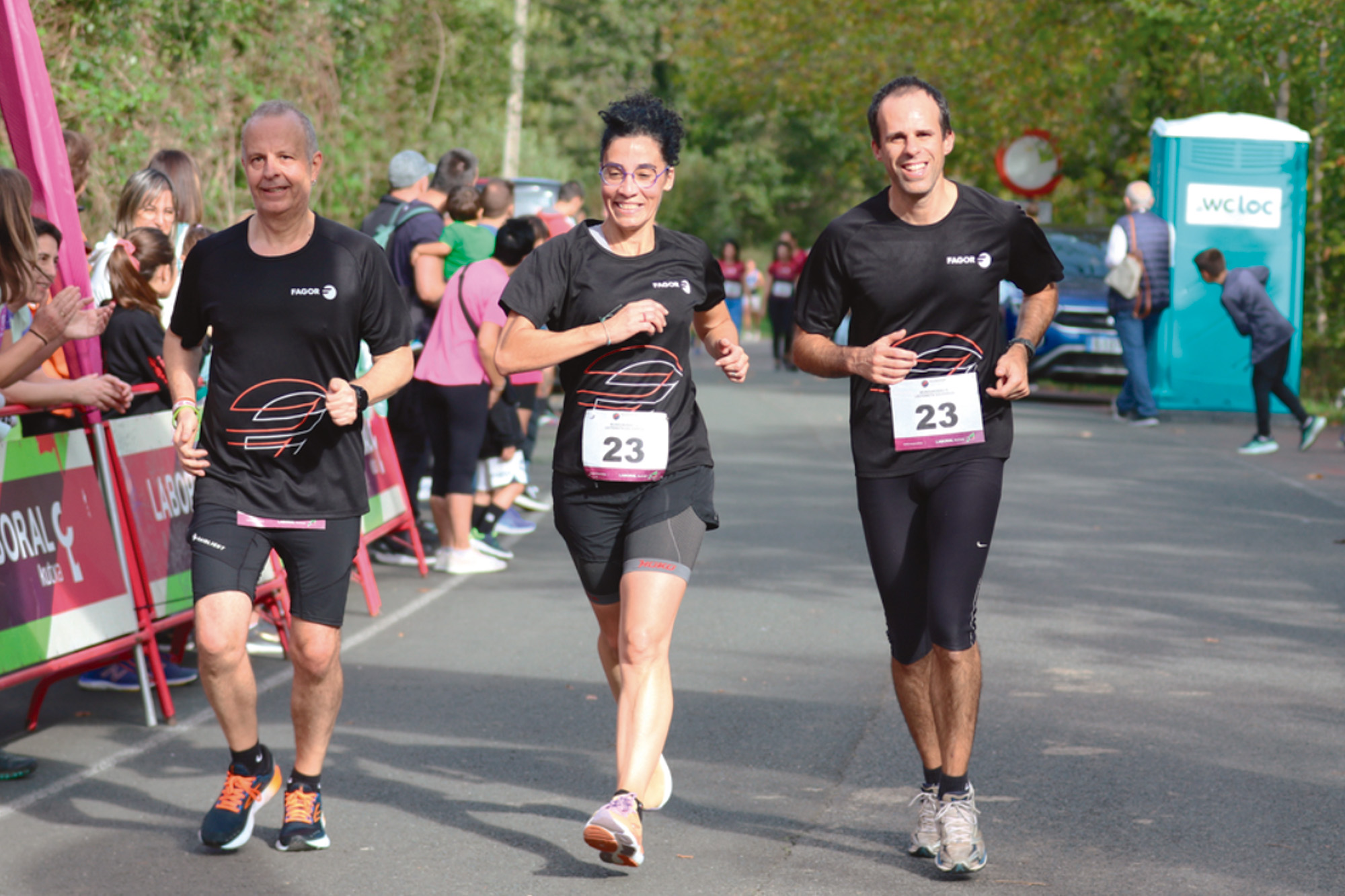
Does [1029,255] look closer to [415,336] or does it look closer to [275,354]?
[275,354]

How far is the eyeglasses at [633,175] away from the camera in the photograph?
186 inches

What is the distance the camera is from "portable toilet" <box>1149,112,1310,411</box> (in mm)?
17750

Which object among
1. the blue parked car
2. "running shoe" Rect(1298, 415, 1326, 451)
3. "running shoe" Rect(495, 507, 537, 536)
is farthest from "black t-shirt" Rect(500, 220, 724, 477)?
the blue parked car

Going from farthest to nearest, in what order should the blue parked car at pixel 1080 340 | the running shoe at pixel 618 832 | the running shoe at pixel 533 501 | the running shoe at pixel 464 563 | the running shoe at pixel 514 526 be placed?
the blue parked car at pixel 1080 340 → the running shoe at pixel 533 501 → the running shoe at pixel 514 526 → the running shoe at pixel 464 563 → the running shoe at pixel 618 832

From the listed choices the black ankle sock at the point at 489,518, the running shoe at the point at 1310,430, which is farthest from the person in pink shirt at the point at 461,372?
the running shoe at the point at 1310,430

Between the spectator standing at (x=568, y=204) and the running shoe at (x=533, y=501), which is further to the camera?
the spectator standing at (x=568, y=204)

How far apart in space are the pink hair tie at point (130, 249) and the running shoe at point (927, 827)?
403cm

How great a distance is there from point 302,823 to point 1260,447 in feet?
38.8

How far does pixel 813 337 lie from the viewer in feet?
16.3

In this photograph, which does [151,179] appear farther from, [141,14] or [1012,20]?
[1012,20]

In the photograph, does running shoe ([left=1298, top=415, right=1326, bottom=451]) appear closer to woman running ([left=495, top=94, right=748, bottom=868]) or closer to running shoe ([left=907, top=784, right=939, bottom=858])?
running shoe ([left=907, top=784, right=939, bottom=858])

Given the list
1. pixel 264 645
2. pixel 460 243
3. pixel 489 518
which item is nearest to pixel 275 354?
pixel 264 645

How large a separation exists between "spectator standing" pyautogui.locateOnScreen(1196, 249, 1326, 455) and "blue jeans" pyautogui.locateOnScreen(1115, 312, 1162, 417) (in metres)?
1.53

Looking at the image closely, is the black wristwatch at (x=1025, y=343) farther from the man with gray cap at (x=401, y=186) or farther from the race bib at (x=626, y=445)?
the man with gray cap at (x=401, y=186)
